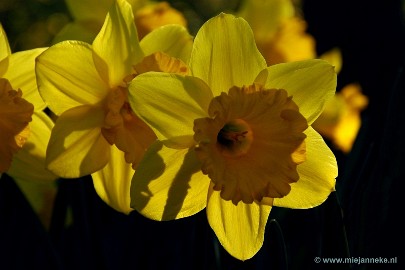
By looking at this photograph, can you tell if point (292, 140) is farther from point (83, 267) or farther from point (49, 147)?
point (83, 267)

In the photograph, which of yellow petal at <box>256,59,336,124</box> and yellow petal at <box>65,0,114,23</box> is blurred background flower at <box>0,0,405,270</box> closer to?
yellow petal at <box>65,0,114,23</box>

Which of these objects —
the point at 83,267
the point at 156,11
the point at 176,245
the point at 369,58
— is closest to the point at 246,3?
the point at 156,11

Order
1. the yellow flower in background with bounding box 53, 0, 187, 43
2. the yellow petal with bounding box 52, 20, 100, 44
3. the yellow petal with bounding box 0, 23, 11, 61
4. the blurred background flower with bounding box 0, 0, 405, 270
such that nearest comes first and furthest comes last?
the yellow petal with bounding box 0, 23, 11, 61
the blurred background flower with bounding box 0, 0, 405, 270
the yellow petal with bounding box 52, 20, 100, 44
the yellow flower in background with bounding box 53, 0, 187, 43

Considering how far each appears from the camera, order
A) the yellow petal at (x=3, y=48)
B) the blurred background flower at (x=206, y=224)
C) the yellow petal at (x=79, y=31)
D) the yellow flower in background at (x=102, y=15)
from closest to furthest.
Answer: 1. the yellow petal at (x=3, y=48)
2. the blurred background flower at (x=206, y=224)
3. the yellow petal at (x=79, y=31)
4. the yellow flower in background at (x=102, y=15)

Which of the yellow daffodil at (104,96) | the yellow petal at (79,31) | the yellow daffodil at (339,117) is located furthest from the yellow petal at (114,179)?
the yellow daffodil at (339,117)

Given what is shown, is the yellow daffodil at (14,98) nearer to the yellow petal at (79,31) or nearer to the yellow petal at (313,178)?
the yellow petal at (79,31)

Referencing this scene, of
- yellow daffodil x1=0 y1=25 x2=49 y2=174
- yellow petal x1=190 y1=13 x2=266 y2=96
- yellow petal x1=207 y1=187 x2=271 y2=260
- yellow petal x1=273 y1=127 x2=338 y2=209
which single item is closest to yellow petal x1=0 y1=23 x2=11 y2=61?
yellow daffodil x1=0 y1=25 x2=49 y2=174

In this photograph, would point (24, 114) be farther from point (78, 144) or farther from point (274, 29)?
point (274, 29)
